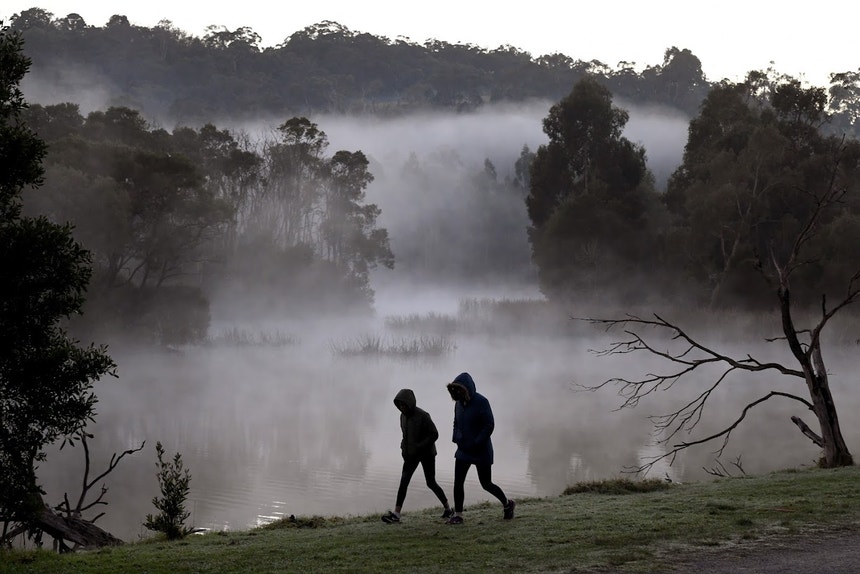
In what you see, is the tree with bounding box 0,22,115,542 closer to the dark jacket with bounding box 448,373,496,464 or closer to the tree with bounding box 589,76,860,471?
the dark jacket with bounding box 448,373,496,464

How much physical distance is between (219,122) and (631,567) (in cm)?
11122

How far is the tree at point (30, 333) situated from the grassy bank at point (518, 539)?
0.86m

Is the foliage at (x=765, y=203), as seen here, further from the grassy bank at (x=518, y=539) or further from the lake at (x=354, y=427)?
the grassy bank at (x=518, y=539)

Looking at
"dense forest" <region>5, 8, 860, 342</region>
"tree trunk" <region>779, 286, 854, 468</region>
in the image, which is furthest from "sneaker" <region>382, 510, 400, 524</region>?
"dense forest" <region>5, 8, 860, 342</region>

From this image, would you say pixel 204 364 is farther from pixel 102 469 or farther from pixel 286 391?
pixel 102 469

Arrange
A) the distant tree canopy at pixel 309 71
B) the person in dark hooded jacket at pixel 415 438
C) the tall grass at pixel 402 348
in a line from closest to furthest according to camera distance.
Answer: the person in dark hooded jacket at pixel 415 438 → the tall grass at pixel 402 348 → the distant tree canopy at pixel 309 71

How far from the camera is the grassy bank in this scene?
8.02 metres

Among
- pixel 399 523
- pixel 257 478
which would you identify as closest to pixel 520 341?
pixel 257 478

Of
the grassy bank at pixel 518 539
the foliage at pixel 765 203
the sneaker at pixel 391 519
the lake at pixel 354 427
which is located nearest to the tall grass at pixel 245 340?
the lake at pixel 354 427

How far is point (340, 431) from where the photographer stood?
2505cm

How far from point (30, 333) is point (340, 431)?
53.5ft

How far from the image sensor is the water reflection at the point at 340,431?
17.5 metres

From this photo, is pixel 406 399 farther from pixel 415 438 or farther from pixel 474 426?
pixel 474 426

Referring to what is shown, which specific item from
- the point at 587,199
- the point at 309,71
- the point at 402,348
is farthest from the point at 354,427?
the point at 309,71
